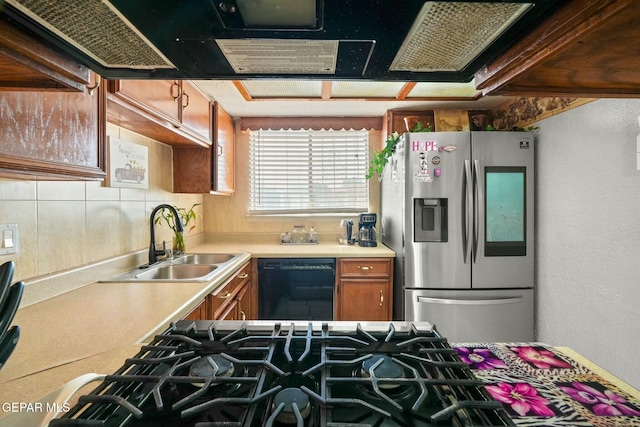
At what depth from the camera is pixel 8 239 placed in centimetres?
106

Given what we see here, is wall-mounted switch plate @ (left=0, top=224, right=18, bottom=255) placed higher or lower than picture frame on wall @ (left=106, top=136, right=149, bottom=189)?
lower

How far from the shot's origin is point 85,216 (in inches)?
57.1

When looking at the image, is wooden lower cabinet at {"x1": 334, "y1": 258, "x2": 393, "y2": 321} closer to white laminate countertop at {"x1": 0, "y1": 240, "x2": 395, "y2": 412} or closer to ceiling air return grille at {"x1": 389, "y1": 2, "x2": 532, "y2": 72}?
white laminate countertop at {"x1": 0, "y1": 240, "x2": 395, "y2": 412}

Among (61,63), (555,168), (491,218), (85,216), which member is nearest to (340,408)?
(61,63)

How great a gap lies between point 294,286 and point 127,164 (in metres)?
1.42

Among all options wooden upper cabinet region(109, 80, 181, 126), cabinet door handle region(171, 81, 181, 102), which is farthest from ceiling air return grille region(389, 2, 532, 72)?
cabinet door handle region(171, 81, 181, 102)

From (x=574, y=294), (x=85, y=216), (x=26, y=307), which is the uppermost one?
(x=85, y=216)

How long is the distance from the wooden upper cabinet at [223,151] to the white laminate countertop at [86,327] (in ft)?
3.62

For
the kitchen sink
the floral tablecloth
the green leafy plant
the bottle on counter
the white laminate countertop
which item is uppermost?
the green leafy plant

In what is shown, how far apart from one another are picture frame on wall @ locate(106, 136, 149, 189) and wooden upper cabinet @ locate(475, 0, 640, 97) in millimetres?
1789

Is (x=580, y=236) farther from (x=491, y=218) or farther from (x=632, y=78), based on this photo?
(x=632, y=78)

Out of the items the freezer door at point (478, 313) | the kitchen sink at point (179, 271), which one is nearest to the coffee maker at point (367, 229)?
the freezer door at point (478, 313)

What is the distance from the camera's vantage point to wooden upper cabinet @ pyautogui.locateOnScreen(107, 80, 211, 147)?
50.4 inches

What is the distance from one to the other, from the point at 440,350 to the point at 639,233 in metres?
1.54
